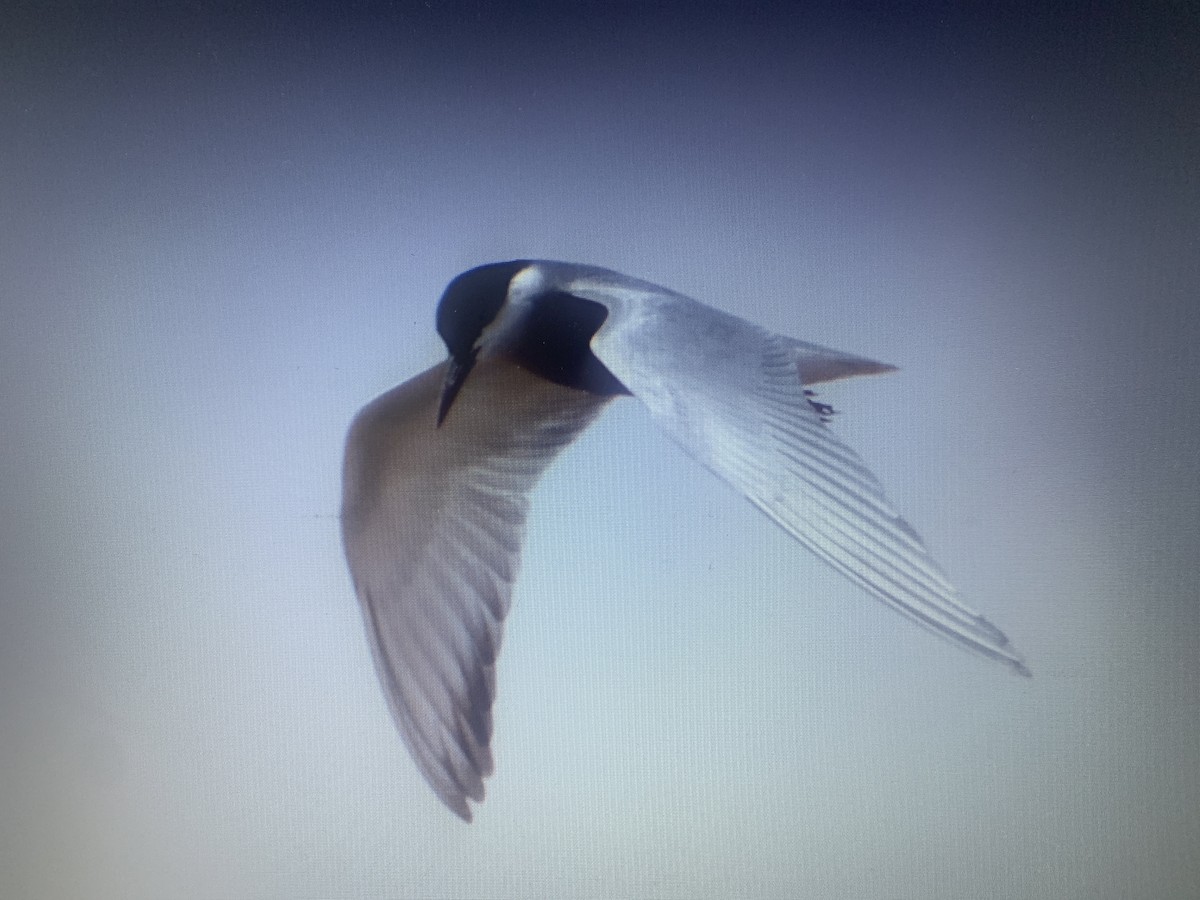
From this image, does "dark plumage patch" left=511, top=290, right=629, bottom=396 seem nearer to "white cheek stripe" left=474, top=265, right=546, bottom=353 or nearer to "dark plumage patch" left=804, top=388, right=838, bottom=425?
"white cheek stripe" left=474, top=265, right=546, bottom=353

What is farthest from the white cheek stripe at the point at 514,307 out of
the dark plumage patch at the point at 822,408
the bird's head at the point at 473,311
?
the dark plumage patch at the point at 822,408

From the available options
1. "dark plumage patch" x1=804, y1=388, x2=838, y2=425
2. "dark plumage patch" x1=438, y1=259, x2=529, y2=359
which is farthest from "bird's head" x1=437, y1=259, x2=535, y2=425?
"dark plumage patch" x1=804, y1=388, x2=838, y2=425

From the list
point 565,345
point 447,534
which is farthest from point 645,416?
point 447,534

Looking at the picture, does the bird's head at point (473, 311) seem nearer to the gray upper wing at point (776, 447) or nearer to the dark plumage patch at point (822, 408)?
the gray upper wing at point (776, 447)

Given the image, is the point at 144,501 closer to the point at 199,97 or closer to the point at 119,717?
the point at 119,717

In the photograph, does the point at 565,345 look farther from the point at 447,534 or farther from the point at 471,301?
the point at 447,534

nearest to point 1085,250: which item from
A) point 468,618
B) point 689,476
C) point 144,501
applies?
point 689,476
